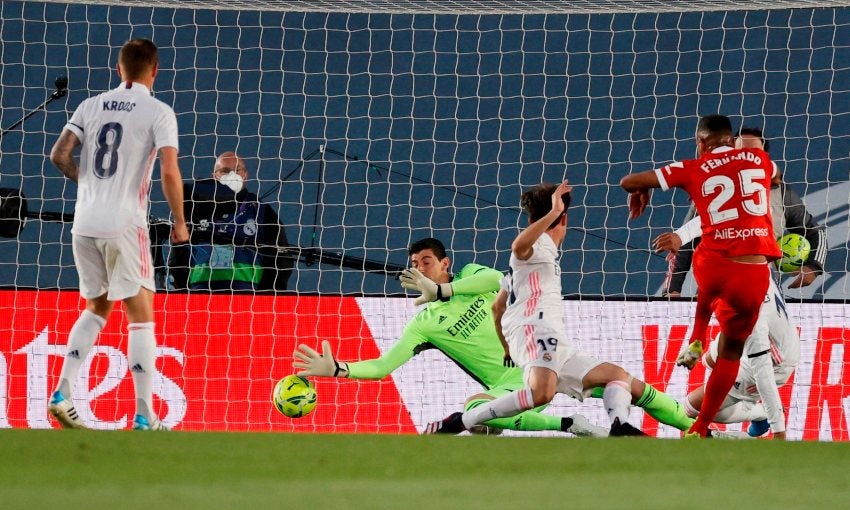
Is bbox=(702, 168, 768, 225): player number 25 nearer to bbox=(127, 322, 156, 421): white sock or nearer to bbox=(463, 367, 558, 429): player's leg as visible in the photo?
bbox=(463, 367, 558, 429): player's leg

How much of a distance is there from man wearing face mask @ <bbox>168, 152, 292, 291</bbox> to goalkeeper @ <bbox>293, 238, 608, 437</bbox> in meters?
1.61

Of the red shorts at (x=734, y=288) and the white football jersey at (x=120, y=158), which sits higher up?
the white football jersey at (x=120, y=158)

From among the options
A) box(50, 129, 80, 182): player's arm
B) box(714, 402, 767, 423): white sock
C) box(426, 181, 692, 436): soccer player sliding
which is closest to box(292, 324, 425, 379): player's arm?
box(426, 181, 692, 436): soccer player sliding

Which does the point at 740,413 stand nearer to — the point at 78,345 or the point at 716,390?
the point at 716,390

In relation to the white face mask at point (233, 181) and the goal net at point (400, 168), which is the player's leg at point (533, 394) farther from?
the white face mask at point (233, 181)

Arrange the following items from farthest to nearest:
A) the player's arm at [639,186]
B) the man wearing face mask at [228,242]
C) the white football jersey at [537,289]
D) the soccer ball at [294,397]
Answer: the man wearing face mask at [228,242], the soccer ball at [294,397], the white football jersey at [537,289], the player's arm at [639,186]

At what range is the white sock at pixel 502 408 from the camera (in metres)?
6.34

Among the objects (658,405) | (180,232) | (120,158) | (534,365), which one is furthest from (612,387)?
(120,158)

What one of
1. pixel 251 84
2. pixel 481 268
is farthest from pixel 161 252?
pixel 251 84

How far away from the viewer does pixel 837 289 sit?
11297 millimetres

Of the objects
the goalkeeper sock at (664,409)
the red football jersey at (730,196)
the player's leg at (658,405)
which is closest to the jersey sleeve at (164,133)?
the red football jersey at (730,196)

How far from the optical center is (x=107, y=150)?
5.47 meters

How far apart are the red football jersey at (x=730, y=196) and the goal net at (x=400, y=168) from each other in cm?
275

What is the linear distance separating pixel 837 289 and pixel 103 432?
8.07 metres
